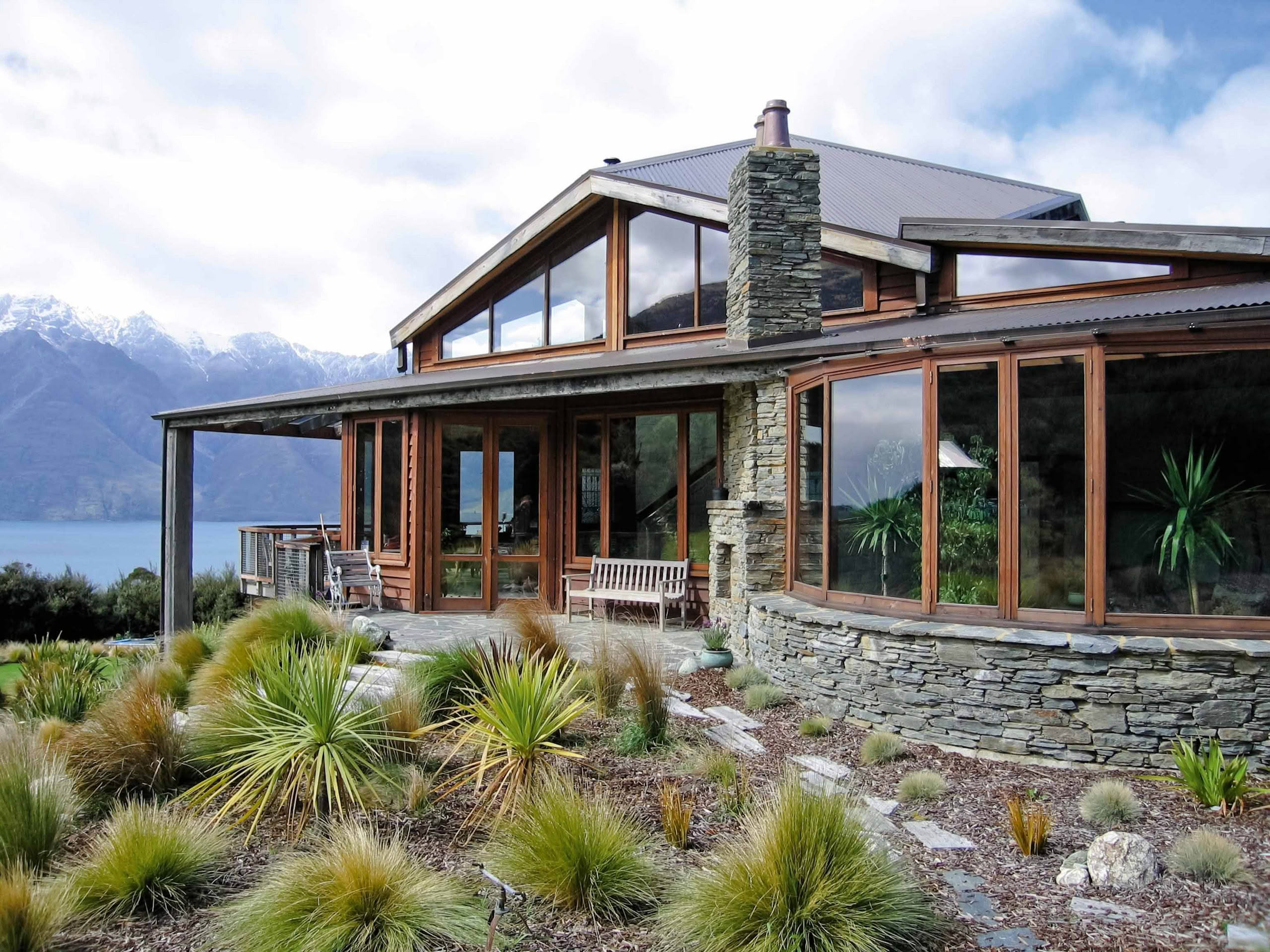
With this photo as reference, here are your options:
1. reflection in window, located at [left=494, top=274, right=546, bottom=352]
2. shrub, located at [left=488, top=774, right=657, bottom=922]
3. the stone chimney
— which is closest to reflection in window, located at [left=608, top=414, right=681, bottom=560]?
the stone chimney

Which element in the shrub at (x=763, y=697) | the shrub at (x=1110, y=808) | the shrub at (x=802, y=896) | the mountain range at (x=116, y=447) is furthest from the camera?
the mountain range at (x=116, y=447)

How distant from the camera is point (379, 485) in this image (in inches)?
466

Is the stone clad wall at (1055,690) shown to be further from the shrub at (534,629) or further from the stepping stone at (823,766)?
the shrub at (534,629)

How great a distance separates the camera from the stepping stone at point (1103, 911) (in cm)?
326

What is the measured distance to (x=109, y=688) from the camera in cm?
703

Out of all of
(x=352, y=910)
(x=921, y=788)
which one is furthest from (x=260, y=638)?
(x=921, y=788)

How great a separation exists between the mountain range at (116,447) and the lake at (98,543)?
234 centimetres

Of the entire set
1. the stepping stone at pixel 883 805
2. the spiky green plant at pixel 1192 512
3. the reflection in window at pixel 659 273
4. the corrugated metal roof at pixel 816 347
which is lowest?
the stepping stone at pixel 883 805

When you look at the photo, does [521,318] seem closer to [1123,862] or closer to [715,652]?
[715,652]

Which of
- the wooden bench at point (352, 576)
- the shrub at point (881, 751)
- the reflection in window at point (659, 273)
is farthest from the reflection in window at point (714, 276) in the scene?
the shrub at point (881, 751)

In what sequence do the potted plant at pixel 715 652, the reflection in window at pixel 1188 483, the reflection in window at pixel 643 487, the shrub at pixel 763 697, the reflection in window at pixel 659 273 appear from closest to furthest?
the reflection in window at pixel 1188 483 → the shrub at pixel 763 697 → the potted plant at pixel 715 652 → the reflection in window at pixel 643 487 → the reflection in window at pixel 659 273

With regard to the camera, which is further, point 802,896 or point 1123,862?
point 1123,862

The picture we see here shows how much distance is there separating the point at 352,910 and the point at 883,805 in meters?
2.82

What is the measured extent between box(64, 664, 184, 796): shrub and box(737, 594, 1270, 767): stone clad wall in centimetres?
444
